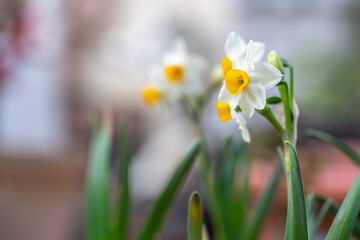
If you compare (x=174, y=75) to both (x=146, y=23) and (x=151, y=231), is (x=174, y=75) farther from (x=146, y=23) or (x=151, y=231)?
(x=146, y=23)

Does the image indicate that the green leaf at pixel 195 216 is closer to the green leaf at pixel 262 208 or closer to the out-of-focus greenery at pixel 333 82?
the green leaf at pixel 262 208

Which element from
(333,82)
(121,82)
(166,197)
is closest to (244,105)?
(166,197)

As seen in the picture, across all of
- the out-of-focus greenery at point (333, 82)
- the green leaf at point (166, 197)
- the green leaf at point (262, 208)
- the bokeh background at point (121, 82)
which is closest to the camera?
the green leaf at point (166, 197)

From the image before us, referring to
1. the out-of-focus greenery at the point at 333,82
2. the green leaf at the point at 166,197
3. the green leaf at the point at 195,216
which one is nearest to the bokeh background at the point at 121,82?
the out-of-focus greenery at the point at 333,82

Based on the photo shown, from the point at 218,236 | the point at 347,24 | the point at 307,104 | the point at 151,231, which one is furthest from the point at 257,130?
the point at 347,24

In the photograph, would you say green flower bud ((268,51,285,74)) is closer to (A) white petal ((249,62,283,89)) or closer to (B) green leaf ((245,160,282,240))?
(A) white petal ((249,62,283,89))
